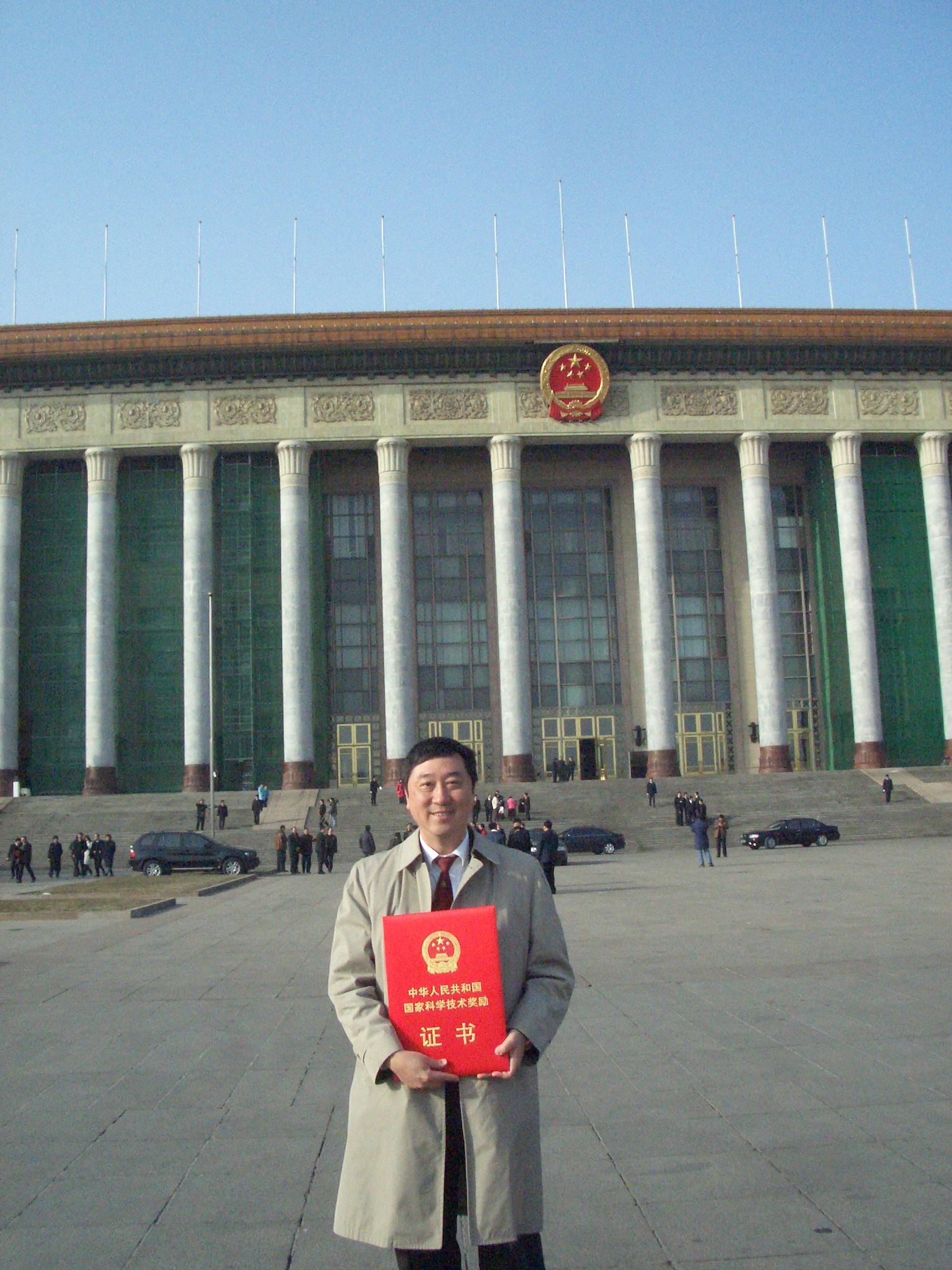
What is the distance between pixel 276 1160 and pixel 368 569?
4871 cm

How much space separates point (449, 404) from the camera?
50.8m

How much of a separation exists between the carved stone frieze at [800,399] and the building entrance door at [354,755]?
22898mm

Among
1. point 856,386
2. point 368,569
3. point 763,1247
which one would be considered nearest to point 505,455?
point 368,569

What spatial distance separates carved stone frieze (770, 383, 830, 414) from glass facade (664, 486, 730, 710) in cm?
545

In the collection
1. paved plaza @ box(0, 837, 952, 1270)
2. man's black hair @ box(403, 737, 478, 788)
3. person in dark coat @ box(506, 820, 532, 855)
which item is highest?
man's black hair @ box(403, 737, 478, 788)

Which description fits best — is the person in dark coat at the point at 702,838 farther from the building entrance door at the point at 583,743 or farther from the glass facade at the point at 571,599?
the glass facade at the point at 571,599

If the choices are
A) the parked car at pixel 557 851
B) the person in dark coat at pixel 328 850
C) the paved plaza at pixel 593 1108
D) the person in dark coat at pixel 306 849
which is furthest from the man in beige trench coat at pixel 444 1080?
the person in dark coat at pixel 306 849

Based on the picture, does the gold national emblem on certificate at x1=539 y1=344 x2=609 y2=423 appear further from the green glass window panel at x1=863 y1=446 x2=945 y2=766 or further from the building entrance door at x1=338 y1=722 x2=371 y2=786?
the building entrance door at x1=338 y1=722 x2=371 y2=786

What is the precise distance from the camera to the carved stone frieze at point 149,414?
5034 centimetres

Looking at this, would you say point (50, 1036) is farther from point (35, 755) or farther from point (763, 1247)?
point (35, 755)

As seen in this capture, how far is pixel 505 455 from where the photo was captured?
50469 mm

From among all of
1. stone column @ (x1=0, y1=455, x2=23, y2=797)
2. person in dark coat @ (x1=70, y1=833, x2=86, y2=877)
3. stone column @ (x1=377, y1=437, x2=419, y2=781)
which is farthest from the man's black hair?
stone column @ (x1=0, y1=455, x2=23, y2=797)

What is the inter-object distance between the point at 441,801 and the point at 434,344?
47.5m

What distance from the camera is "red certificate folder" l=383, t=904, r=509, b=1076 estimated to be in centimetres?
348
